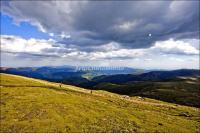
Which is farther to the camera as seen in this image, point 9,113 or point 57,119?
point 9,113

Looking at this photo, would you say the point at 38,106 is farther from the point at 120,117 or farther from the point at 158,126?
the point at 158,126

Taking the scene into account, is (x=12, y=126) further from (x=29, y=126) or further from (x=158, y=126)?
(x=158, y=126)

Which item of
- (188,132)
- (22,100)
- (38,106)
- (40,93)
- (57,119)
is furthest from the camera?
(40,93)

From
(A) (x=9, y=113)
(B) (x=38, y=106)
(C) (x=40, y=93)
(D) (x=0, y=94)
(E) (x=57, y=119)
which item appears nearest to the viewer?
(E) (x=57, y=119)

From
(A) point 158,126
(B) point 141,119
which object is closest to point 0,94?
(B) point 141,119

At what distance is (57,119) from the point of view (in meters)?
88.8

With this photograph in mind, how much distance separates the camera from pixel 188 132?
7831cm

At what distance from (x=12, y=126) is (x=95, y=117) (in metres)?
29.7

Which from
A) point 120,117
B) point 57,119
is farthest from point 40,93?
point 120,117

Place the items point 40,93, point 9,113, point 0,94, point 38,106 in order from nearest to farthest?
point 9,113 → point 38,106 → point 0,94 → point 40,93

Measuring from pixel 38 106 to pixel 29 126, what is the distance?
24980mm

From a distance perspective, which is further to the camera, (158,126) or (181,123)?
(181,123)

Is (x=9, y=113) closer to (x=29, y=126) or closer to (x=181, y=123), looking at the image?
(x=29, y=126)

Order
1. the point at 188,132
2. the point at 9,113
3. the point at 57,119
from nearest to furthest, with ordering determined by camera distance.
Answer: the point at 188,132 → the point at 57,119 → the point at 9,113
